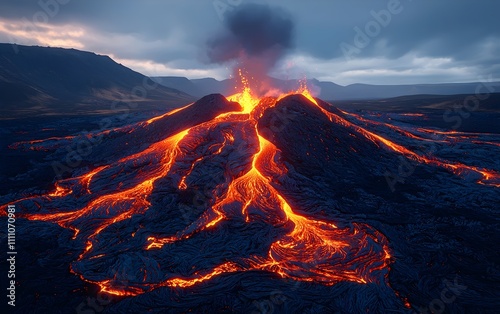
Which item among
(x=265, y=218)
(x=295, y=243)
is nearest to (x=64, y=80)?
(x=265, y=218)

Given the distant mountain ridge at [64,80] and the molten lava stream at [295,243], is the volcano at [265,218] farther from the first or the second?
the distant mountain ridge at [64,80]

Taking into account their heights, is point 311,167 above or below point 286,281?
above

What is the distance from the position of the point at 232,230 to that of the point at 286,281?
290 cm

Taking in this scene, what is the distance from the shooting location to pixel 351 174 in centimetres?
1452

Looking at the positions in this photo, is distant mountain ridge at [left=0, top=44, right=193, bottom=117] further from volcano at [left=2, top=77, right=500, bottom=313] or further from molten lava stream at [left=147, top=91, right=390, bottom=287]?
molten lava stream at [left=147, top=91, right=390, bottom=287]

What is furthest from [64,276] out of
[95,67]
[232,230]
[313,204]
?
[95,67]

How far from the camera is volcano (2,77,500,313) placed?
7258 mm

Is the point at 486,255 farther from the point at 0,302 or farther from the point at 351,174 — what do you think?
the point at 0,302

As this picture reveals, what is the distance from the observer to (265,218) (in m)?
10.5

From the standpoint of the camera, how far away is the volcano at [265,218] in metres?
7.26

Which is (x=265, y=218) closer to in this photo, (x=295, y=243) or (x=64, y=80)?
(x=295, y=243)

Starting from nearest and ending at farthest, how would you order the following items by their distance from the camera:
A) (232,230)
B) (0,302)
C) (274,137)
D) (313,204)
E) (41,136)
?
(0,302) < (232,230) < (313,204) < (274,137) < (41,136)

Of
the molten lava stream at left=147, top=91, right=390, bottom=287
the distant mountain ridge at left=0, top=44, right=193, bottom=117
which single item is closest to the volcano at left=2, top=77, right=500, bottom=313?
the molten lava stream at left=147, top=91, right=390, bottom=287

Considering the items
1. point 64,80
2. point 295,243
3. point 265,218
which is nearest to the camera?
point 295,243
